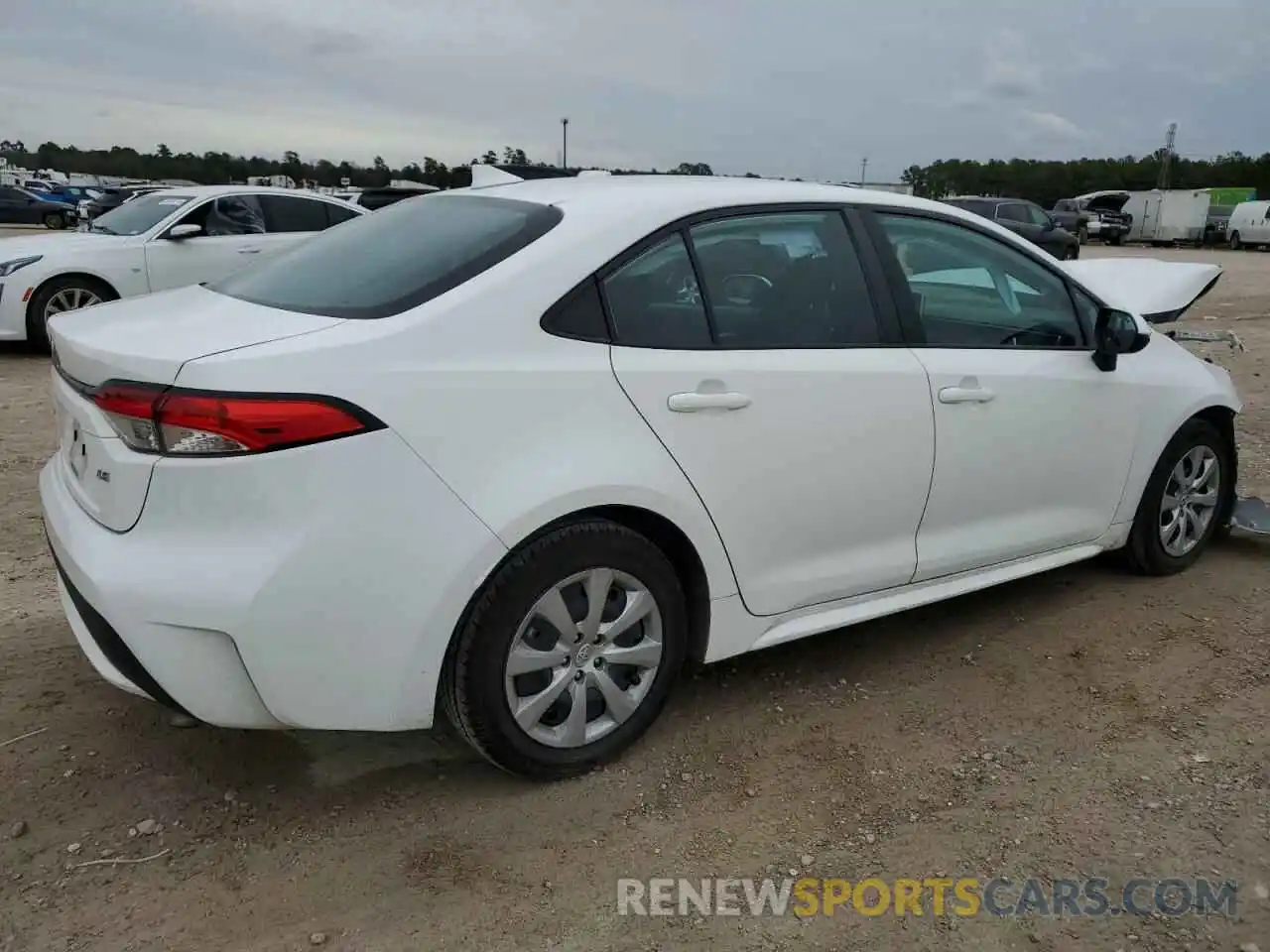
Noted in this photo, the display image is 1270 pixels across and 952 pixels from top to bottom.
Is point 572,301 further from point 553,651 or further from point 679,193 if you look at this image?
point 553,651

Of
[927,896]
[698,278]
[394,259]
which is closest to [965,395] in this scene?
[698,278]

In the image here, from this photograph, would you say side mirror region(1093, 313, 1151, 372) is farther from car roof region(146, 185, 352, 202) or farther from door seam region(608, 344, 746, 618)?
car roof region(146, 185, 352, 202)

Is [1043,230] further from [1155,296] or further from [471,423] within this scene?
[471,423]

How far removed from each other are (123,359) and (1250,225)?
1640 inches

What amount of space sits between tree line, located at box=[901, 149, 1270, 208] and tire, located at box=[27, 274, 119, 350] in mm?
59079

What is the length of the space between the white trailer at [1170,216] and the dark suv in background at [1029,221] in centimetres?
1775

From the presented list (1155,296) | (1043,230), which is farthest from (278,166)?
(1155,296)

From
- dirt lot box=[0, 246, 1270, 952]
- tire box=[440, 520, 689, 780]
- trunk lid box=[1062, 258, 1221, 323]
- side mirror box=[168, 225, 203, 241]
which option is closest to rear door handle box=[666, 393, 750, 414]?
tire box=[440, 520, 689, 780]

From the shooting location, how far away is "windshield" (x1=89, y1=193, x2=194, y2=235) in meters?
9.47

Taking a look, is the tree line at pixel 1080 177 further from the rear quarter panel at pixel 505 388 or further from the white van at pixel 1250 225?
the rear quarter panel at pixel 505 388

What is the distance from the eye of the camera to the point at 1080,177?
68500mm

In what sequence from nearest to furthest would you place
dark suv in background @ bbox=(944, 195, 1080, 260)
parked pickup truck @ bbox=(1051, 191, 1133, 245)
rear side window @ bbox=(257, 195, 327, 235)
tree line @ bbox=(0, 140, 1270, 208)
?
rear side window @ bbox=(257, 195, 327, 235), dark suv in background @ bbox=(944, 195, 1080, 260), parked pickup truck @ bbox=(1051, 191, 1133, 245), tree line @ bbox=(0, 140, 1270, 208)

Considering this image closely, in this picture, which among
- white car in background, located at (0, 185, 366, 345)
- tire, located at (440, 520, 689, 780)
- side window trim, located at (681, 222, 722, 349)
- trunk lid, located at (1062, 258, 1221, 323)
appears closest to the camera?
tire, located at (440, 520, 689, 780)

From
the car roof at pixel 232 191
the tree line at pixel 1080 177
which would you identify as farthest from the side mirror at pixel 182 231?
the tree line at pixel 1080 177
